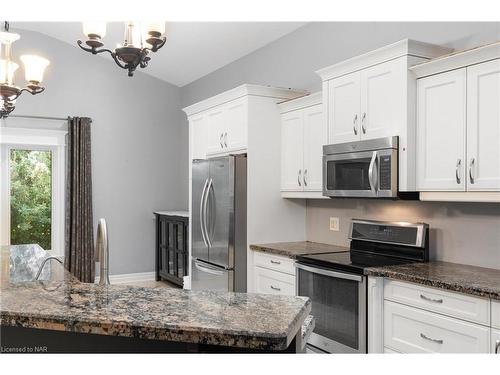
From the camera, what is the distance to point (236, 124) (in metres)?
4.30

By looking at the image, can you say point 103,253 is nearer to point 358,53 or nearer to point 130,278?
point 358,53

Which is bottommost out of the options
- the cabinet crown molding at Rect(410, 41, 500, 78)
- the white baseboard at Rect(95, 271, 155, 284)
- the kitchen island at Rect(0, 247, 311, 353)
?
the white baseboard at Rect(95, 271, 155, 284)

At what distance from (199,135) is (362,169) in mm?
2206

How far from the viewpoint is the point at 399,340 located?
2.72 meters

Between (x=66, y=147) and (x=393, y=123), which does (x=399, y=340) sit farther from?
(x=66, y=147)

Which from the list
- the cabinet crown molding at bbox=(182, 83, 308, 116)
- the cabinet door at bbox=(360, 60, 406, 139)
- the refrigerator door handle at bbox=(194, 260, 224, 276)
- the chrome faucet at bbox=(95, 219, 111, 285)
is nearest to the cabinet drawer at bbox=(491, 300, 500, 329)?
the cabinet door at bbox=(360, 60, 406, 139)

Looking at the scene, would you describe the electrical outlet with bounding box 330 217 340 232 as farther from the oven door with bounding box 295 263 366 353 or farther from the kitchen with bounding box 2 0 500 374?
the oven door with bounding box 295 263 366 353

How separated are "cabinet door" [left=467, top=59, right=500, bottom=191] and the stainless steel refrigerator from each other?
1952 mm

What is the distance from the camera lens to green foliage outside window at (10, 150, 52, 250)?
6027 mm

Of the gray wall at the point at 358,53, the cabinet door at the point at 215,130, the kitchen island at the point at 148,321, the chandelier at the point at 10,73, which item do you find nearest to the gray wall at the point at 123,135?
the gray wall at the point at 358,53

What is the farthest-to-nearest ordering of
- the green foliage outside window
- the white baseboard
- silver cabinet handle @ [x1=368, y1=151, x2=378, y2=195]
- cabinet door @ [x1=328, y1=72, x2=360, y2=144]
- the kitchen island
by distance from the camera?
the white baseboard → the green foliage outside window → cabinet door @ [x1=328, y1=72, x2=360, y2=144] → silver cabinet handle @ [x1=368, y1=151, x2=378, y2=195] → the kitchen island

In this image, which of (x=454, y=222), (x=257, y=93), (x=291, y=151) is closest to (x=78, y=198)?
(x=257, y=93)
